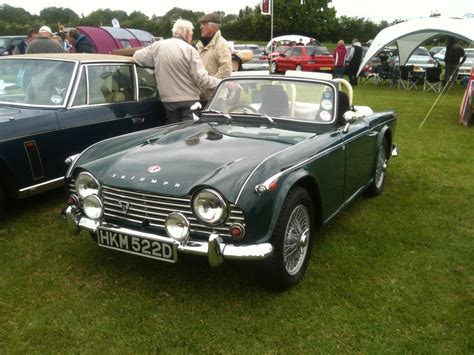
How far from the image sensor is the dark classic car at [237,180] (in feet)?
9.80

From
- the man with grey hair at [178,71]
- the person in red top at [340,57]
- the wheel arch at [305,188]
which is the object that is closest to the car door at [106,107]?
the man with grey hair at [178,71]

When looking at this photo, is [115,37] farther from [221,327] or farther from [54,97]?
[221,327]

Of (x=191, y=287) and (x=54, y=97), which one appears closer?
(x=191, y=287)

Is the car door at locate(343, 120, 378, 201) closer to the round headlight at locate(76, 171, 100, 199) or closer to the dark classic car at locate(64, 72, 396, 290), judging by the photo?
the dark classic car at locate(64, 72, 396, 290)

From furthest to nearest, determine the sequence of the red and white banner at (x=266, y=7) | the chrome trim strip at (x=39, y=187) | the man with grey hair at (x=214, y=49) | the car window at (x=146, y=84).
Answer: the red and white banner at (x=266, y=7) < the man with grey hair at (x=214, y=49) < the car window at (x=146, y=84) < the chrome trim strip at (x=39, y=187)

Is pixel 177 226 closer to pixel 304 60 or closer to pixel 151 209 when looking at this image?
pixel 151 209

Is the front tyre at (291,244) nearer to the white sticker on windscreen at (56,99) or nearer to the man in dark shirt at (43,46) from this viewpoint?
the white sticker on windscreen at (56,99)

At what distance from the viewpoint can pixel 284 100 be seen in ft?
14.4

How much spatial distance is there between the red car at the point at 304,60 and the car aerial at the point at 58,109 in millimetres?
19245

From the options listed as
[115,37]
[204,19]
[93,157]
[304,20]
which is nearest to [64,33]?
[115,37]

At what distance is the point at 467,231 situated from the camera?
459 cm

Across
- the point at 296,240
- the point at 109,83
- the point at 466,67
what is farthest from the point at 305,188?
the point at 466,67

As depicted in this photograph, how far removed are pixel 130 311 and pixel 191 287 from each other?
479mm

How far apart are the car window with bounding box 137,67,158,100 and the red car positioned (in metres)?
18.8
